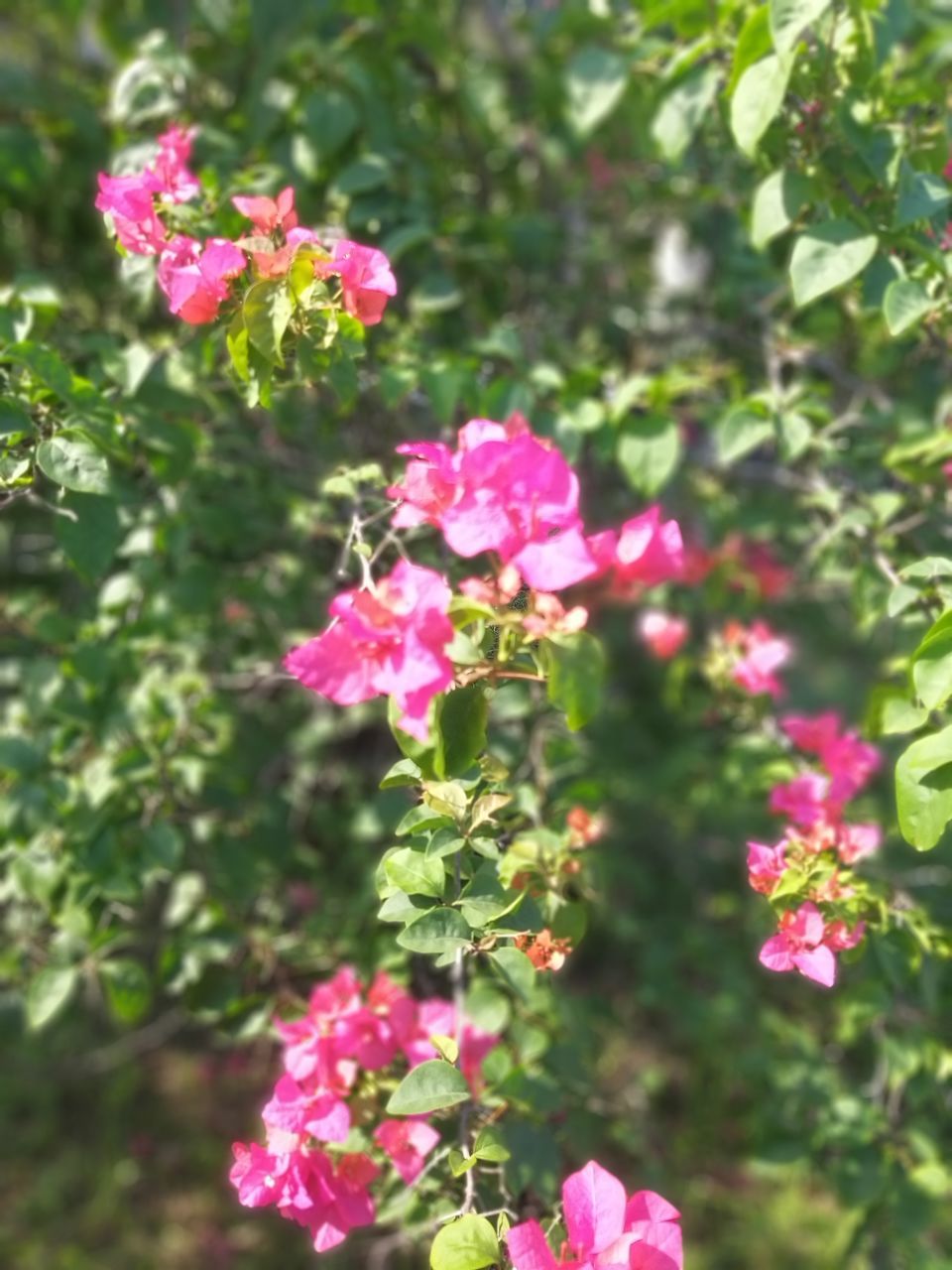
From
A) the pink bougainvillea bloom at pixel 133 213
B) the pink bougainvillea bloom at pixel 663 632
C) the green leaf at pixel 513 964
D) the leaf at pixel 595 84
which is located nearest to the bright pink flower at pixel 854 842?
the green leaf at pixel 513 964

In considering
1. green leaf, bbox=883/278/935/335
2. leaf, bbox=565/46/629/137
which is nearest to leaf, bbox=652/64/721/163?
leaf, bbox=565/46/629/137

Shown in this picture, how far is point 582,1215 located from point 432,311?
4.26 feet

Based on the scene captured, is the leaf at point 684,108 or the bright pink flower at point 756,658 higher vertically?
the leaf at point 684,108

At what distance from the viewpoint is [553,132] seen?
2.22 meters

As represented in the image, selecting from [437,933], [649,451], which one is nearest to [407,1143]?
[437,933]

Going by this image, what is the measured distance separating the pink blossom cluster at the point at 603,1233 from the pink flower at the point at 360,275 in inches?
30.9

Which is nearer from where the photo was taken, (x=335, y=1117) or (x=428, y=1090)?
(x=428, y=1090)

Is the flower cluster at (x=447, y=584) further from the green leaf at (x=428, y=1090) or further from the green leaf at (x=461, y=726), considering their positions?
the green leaf at (x=428, y=1090)

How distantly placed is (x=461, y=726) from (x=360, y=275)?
44 cm

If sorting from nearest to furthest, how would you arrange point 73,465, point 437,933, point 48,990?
1. point 437,933
2. point 73,465
3. point 48,990

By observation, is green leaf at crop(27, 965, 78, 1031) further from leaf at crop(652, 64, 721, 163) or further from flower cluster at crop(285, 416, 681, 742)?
leaf at crop(652, 64, 721, 163)

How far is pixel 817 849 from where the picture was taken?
107 cm

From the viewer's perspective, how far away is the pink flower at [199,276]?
950 mm

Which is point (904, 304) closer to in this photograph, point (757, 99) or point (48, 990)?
point (757, 99)
